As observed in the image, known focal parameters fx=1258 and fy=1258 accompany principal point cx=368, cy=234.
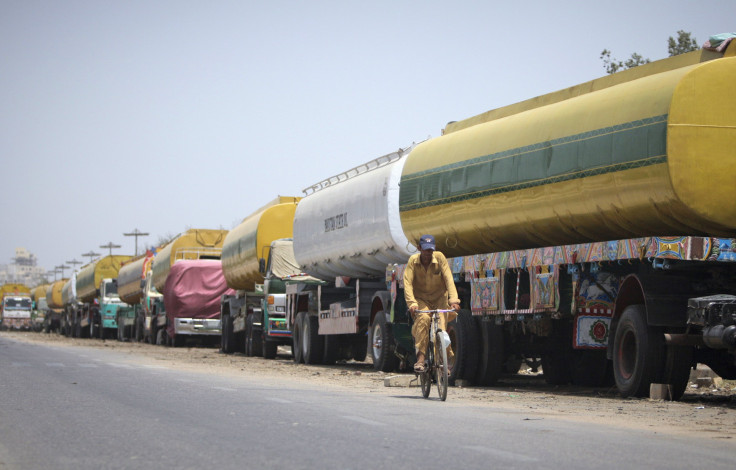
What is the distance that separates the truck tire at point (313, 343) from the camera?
27.0 m

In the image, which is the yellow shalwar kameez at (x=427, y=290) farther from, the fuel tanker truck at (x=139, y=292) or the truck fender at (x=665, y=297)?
the fuel tanker truck at (x=139, y=292)

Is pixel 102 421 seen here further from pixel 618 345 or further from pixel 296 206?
pixel 296 206

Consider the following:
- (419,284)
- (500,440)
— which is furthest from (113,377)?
(500,440)

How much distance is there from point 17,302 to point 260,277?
75854 millimetres

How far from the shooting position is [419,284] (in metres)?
14.5

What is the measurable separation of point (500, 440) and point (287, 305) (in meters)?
20.1

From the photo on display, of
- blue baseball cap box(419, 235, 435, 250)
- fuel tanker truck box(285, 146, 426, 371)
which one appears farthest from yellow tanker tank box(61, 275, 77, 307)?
blue baseball cap box(419, 235, 435, 250)

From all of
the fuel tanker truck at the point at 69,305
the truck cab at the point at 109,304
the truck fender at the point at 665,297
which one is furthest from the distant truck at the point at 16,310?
the truck fender at the point at 665,297

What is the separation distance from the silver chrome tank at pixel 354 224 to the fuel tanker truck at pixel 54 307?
60554 mm

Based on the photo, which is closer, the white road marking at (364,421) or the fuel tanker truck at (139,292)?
the white road marking at (364,421)

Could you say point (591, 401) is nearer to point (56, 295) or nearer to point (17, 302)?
point (56, 295)

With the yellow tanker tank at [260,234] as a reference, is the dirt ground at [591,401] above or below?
below

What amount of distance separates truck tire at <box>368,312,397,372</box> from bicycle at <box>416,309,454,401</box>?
764cm

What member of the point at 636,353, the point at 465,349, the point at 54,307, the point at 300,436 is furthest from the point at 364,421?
the point at 54,307
